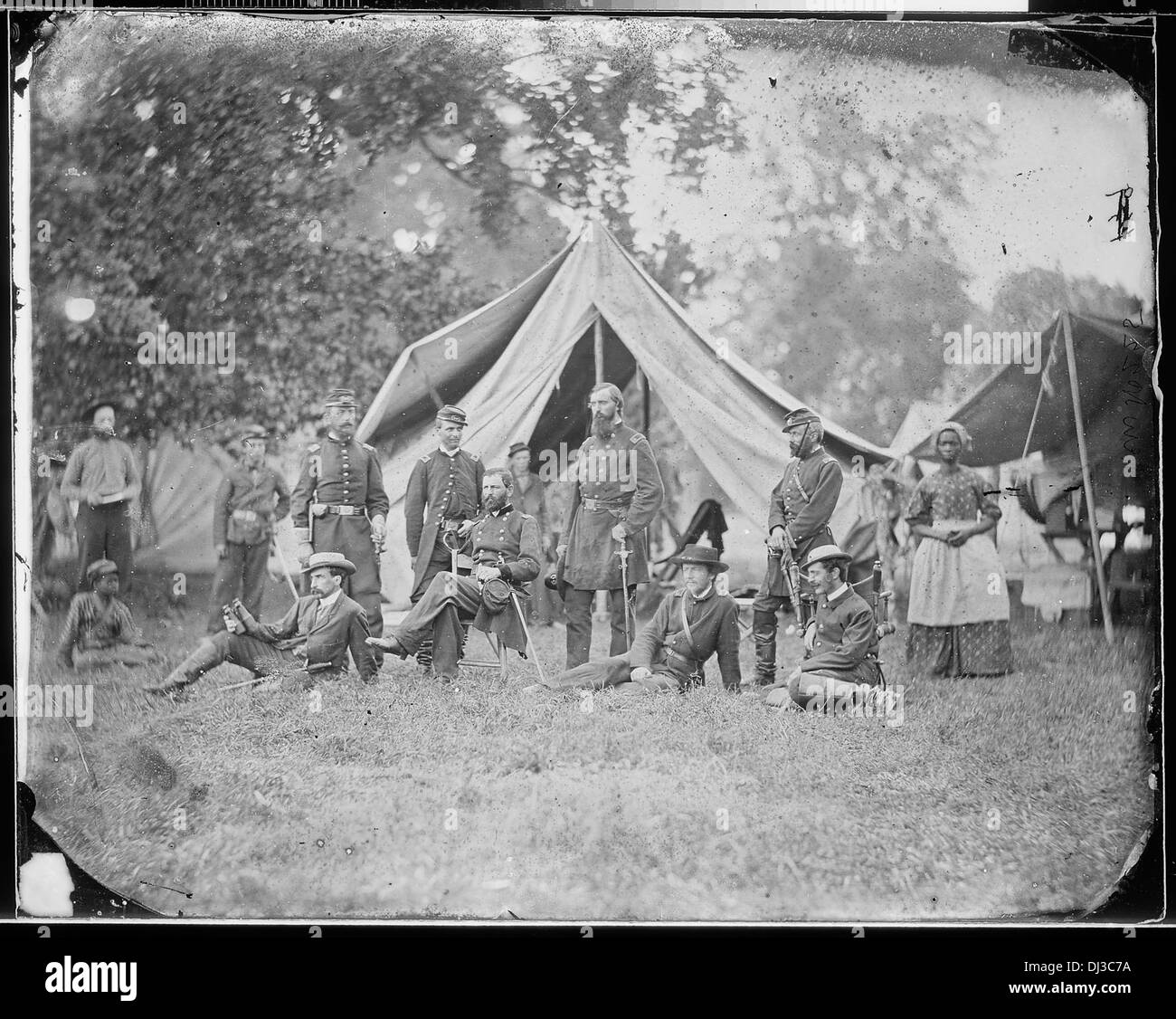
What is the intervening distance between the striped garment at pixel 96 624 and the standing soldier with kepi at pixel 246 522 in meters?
0.32

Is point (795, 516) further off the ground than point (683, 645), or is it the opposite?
point (795, 516)

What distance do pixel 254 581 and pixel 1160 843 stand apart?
142 inches

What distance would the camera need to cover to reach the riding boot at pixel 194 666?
3.69 meters

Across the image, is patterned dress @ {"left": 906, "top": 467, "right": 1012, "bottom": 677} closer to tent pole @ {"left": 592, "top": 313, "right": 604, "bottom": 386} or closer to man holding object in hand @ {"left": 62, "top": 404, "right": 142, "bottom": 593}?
tent pole @ {"left": 592, "top": 313, "right": 604, "bottom": 386}

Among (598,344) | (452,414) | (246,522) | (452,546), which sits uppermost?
(598,344)

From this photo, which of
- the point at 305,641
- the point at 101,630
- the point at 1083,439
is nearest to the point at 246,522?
the point at 305,641

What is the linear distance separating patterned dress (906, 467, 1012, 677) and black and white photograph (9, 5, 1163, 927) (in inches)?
0.6

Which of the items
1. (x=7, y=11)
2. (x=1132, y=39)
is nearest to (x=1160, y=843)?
(x=1132, y=39)

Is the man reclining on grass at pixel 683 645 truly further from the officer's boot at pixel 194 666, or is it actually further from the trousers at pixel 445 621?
the officer's boot at pixel 194 666

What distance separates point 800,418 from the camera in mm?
3740

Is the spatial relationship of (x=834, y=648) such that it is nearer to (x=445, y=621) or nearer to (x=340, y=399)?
(x=445, y=621)

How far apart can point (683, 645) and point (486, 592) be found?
2.58 ft

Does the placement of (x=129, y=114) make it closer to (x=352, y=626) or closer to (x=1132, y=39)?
(x=352, y=626)

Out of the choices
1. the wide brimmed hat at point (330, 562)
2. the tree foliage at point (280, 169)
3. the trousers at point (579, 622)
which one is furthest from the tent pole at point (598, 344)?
the wide brimmed hat at point (330, 562)
